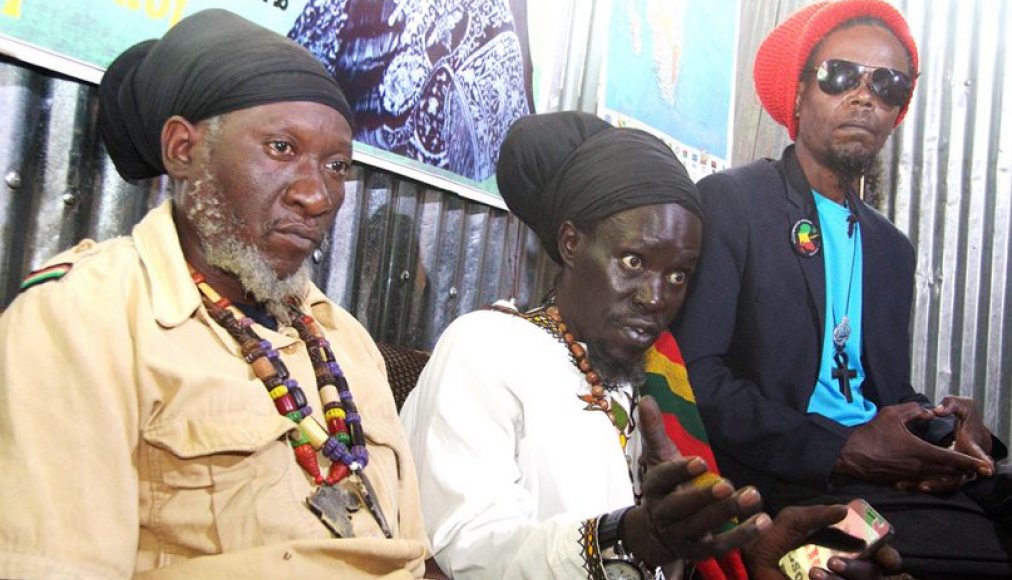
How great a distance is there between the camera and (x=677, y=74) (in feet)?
12.9

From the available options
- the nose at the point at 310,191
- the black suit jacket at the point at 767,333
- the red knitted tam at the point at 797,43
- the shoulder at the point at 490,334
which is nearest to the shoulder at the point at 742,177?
the black suit jacket at the point at 767,333

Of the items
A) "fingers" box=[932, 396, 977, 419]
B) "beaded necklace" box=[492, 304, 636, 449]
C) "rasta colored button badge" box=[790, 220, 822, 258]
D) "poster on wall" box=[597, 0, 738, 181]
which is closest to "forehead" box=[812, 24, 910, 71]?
"rasta colored button badge" box=[790, 220, 822, 258]

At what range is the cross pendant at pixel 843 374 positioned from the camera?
2805 millimetres

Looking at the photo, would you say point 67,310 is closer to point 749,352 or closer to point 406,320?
point 406,320

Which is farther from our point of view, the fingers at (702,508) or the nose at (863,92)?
the nose at (863,92)

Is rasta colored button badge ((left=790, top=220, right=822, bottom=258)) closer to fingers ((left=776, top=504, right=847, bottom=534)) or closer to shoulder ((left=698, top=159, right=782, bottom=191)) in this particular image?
shoulder ((left=698, top=159, right=782, bottom=191))

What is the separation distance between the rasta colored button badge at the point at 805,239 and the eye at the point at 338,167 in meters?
1.53

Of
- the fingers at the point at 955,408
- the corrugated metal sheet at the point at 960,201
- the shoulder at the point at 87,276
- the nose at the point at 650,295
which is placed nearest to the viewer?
the shoulder at the point at 87,276

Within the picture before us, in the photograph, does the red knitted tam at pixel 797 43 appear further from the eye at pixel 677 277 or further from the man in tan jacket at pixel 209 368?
the man in tan jacket at pixel 209 368

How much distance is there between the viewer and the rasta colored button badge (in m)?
2.82

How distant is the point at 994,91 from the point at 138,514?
4694 mm

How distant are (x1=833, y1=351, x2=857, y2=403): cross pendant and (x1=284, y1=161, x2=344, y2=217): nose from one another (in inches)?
68.4

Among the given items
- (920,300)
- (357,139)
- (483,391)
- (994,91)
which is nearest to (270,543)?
(483,391)

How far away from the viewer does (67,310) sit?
1.41m
